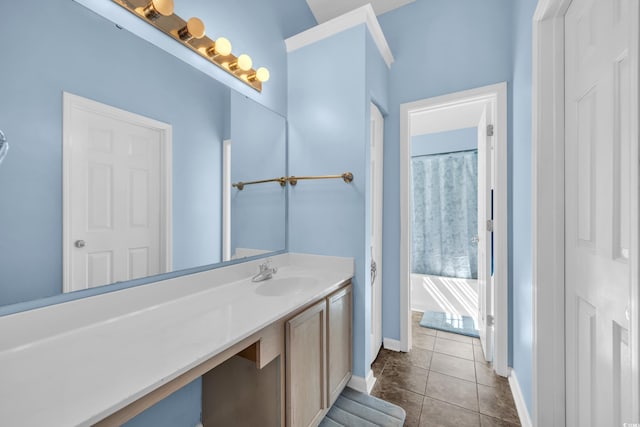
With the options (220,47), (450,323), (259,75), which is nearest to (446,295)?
(450,323)

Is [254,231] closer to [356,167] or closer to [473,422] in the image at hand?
[356,167]

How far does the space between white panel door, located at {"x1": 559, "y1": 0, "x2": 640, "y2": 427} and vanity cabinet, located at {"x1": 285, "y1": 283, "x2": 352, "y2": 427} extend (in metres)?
0.99

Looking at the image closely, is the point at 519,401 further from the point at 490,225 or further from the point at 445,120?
the point at 445,120

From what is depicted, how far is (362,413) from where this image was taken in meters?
1.48

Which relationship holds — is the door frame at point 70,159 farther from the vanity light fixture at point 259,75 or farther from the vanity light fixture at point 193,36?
the vanity light fixture at point 259,75

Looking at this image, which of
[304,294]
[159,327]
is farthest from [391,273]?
[159,327]

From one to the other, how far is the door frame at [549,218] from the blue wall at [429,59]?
825 mm

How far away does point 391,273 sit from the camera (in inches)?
86.4

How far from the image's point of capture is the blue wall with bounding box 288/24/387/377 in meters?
1.65

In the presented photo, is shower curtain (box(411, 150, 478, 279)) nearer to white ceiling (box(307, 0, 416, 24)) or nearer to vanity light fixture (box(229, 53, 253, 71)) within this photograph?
white ceiling (box(307, 0, 416, 24))

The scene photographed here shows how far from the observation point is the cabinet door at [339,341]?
141 centimetres

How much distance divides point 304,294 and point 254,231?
2.05 feet

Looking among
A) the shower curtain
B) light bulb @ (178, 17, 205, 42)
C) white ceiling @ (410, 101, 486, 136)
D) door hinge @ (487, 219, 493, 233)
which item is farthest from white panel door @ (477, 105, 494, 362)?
light bulb @ (178, 17, 205, 42)

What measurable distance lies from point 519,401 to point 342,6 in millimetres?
3061
